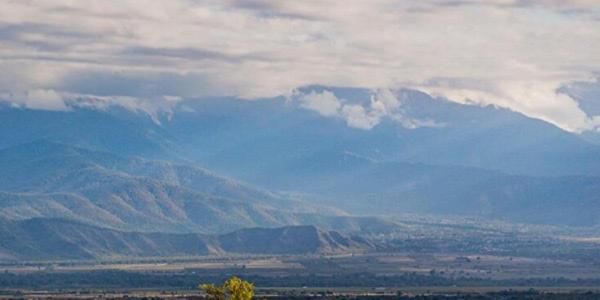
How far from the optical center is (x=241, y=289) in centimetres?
11594

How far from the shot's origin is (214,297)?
386 feet

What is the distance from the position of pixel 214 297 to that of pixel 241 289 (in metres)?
2.80
